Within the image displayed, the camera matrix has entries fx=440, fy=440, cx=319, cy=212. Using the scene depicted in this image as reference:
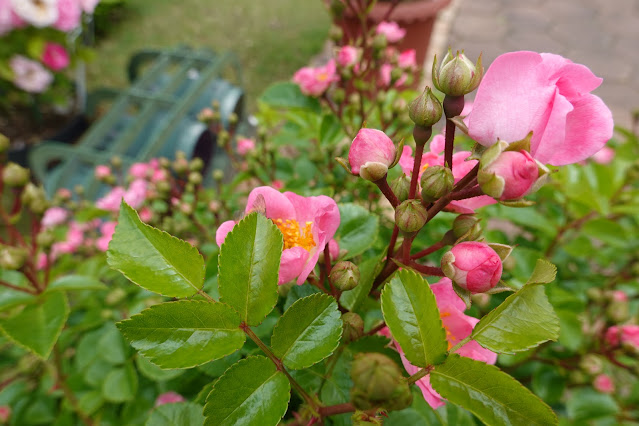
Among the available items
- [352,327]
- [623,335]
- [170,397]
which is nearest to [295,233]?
[352,327]

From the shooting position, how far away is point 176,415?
43 cm

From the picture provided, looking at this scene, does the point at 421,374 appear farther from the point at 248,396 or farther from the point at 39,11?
the point at 39,11

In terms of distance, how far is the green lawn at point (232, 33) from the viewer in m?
3.05

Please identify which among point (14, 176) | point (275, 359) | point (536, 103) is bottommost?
point (14, 176)

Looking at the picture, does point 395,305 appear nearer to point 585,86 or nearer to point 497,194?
point 497,194

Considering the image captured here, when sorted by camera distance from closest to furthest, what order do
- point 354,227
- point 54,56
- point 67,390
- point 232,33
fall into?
point 354,227
point 67,390
point 54,56
point 232,33

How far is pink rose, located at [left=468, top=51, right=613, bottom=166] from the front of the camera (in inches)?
12.6

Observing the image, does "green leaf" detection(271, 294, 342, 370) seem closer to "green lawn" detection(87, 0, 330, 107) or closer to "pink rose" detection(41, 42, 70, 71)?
"pink rose" detection(41, 42, 70, 71)

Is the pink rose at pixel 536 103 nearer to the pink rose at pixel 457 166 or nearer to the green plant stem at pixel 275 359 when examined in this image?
the pink rose at pixel 457 166

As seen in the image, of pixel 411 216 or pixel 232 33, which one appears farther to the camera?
pixel 232 33

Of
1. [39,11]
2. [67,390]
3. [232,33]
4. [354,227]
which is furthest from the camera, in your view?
[232,33]

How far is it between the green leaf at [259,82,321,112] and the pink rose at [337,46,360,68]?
120 millimetres

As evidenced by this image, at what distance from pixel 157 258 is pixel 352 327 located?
0.18m

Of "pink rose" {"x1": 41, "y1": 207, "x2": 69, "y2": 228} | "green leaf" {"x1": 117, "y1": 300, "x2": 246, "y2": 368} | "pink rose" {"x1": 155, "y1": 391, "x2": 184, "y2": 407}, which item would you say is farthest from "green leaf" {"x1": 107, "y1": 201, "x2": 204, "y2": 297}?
"pink rose" {"x1": 41, "y1": 207, "x2": 69, "y2": 228}
